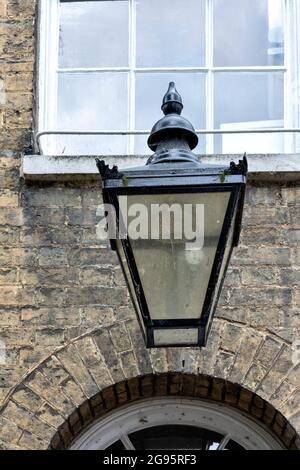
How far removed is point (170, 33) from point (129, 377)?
195 centimetres

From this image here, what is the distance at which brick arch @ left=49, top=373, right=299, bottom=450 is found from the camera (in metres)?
5.18

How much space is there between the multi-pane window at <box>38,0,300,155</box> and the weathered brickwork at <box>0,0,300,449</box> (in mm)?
387

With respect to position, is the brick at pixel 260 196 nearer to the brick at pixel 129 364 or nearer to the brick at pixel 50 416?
the brick at pixel 129 364

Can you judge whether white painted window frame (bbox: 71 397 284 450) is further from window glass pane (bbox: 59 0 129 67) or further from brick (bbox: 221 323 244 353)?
window glass pane (bbox: 59 0 129 67)

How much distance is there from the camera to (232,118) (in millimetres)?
5848

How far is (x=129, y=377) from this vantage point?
518cm

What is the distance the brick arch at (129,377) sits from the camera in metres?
A: 5.11

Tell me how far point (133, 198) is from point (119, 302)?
1.43 m

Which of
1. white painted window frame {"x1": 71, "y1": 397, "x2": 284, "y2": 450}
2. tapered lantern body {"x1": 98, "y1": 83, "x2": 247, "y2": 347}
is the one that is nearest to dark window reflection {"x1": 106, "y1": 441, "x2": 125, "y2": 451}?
white painted window frame {"x1": 71, "y1": 397, "x2": 284, "y2": 450}

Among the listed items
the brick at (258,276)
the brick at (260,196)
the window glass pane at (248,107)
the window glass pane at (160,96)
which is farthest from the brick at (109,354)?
the window glass pane at (248,107)

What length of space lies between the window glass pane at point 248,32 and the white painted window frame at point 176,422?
1813 millimetres

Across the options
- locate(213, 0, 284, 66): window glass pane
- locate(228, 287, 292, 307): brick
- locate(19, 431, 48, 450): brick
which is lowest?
locate(19, 431, 48, 450): brick

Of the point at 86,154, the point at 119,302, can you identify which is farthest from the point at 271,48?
the point at 119,302

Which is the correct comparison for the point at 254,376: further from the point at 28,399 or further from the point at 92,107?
the point at 92,107
